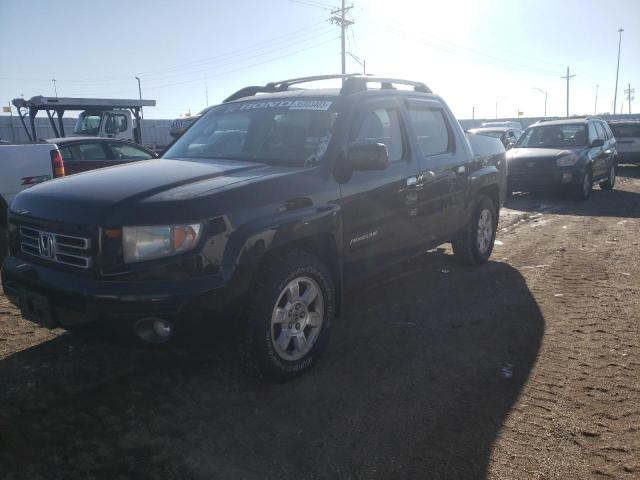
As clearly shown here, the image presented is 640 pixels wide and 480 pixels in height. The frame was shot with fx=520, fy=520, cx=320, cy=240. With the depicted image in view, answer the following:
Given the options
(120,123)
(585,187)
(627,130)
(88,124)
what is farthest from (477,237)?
(88,124)

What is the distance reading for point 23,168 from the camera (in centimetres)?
621

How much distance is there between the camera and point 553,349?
379 centimetres

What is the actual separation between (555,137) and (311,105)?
397 inches

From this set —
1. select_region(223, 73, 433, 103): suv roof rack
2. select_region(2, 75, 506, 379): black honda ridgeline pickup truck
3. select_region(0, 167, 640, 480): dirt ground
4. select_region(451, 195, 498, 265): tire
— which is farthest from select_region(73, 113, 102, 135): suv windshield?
select_region(451, 195, 498, 265): tire

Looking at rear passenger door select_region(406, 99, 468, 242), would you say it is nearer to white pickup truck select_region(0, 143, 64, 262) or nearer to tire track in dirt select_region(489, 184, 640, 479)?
tire track in dirt select_region(489, 184, 640, 479)

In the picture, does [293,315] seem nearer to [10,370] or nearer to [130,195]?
[130,195]

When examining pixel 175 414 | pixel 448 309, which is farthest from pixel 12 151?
pixel 448 309

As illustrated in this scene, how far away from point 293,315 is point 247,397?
0.57 metres

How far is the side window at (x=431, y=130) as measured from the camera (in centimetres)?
470

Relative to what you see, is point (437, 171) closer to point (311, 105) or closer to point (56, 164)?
point (311, 105)

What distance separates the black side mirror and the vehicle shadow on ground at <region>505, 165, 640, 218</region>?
24.3 feet

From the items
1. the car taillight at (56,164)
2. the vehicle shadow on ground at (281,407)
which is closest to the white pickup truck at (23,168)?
the car taillight at (56,164)

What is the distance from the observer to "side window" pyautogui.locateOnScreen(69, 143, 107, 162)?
9.35 meters

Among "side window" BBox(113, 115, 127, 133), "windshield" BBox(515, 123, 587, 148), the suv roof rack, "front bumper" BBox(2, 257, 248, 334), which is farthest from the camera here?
"side window" BBox(113, 115, 127, 133)
